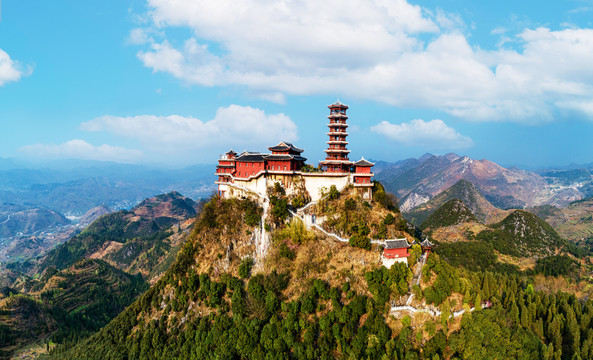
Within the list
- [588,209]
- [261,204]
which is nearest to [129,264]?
[261,204]

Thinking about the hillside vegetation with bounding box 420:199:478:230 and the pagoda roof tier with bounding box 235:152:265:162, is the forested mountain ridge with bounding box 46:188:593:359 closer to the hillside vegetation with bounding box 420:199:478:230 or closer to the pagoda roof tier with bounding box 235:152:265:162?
the pagoda roof tier with bounding box 235:152:265:162

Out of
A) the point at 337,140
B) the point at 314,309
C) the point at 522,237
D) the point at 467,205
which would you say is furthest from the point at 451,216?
the point at 314,309

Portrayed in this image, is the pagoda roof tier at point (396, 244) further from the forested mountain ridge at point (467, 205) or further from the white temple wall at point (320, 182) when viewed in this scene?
the forested mountain ridge at point (467, 205)

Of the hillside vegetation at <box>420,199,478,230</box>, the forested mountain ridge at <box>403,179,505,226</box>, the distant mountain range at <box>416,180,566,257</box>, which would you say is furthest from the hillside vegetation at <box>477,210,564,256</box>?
the forested mountain ridge at <box>403,179,505,226</box>

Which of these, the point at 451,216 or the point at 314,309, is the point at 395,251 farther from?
the point at 451,216

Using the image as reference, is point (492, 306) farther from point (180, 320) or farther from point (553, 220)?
point (553, 220)

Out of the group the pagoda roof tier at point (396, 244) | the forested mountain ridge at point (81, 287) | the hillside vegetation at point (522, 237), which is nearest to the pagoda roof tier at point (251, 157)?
Answer: the pagoda roof tier at point (396, 244)
